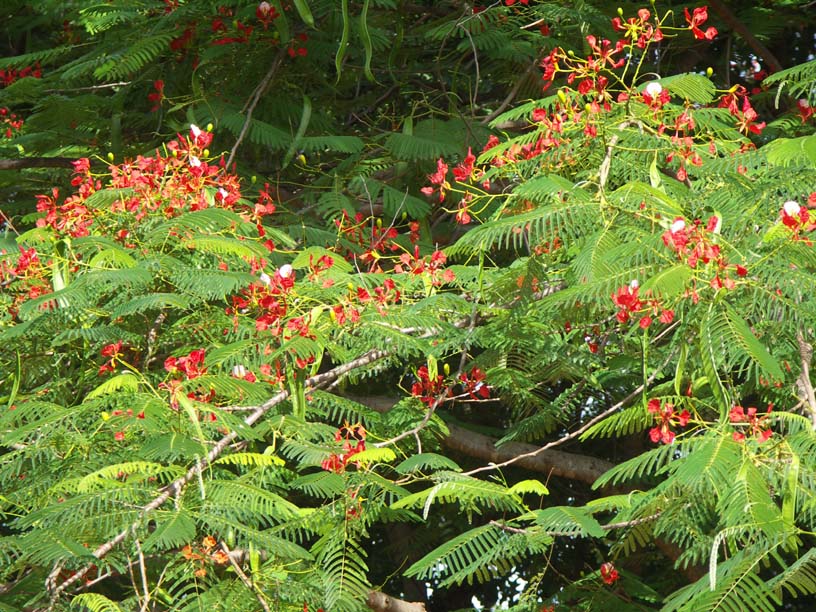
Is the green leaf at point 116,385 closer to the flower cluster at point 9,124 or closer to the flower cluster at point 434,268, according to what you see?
the flower cluster at point 434,268

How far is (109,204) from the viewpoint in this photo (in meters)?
3.57

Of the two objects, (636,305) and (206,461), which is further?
(206,461)

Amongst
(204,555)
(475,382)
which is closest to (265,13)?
(475,382)

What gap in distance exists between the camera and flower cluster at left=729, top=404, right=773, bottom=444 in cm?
239

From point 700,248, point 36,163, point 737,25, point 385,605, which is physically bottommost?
point 385,605

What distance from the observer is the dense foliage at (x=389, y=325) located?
2449 millimetres

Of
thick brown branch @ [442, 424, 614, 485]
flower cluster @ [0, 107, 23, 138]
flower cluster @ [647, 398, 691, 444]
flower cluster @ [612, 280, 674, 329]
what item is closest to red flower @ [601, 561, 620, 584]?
thick brown branch @ [442, 424, 614, 485]

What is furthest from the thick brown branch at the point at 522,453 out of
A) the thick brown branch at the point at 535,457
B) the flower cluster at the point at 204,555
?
the flower cluster at the point at 204,555

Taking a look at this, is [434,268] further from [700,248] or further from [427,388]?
[700,248]

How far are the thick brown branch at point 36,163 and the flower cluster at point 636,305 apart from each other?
2934 mm

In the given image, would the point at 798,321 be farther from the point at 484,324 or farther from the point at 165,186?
the point at 165,186

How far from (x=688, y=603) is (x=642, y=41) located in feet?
5.24

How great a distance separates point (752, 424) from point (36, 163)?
3355mm

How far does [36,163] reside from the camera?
475cm
